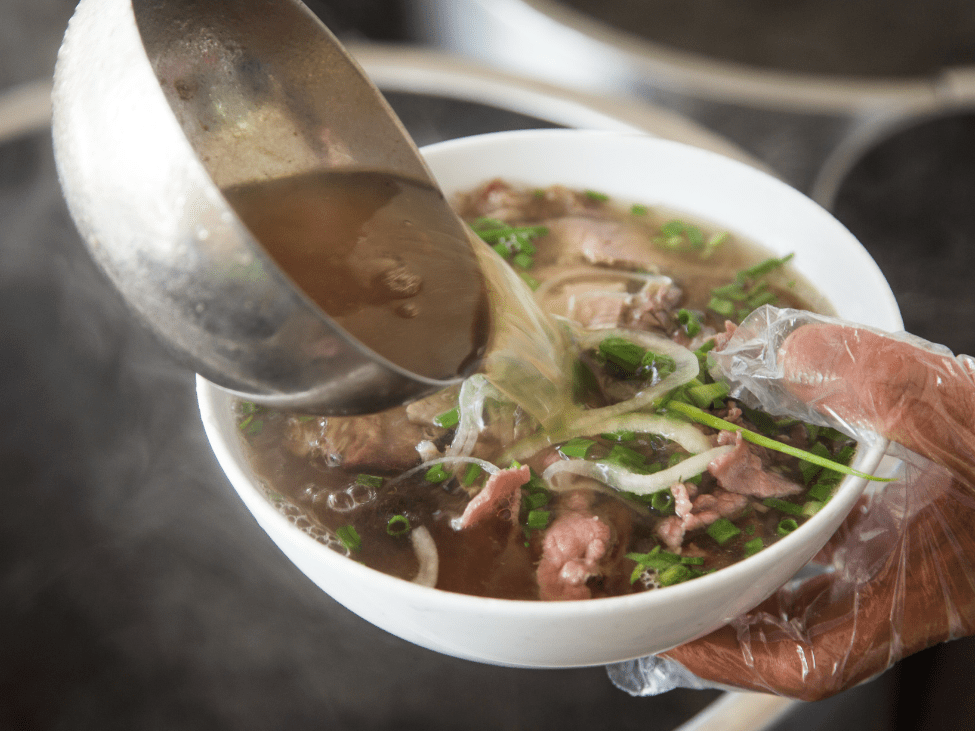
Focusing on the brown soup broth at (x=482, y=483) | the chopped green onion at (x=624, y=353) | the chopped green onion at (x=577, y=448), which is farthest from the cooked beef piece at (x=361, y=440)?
the chopped green onion at (x=624, y=353)

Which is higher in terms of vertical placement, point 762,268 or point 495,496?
point 762,268

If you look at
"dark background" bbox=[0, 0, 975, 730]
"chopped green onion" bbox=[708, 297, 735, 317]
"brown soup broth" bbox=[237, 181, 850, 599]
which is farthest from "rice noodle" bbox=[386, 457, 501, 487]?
"dark background" bbox=[0, 0, 975, 730]

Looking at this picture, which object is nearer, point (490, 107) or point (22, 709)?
point (22, 709)

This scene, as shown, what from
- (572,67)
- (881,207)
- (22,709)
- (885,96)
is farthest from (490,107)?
(22,709)

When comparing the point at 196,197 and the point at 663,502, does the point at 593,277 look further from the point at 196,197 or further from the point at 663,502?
the point at 196,197

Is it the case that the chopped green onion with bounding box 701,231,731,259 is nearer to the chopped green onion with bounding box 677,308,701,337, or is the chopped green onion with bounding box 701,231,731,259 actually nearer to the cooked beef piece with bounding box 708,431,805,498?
the chopped green onion with bounding box 677,308,701,337

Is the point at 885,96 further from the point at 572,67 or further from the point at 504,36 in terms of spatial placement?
the point at 504,36

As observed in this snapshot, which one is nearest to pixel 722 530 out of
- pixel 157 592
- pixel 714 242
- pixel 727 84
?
pixel 714 242
